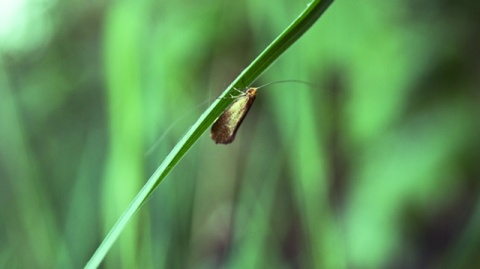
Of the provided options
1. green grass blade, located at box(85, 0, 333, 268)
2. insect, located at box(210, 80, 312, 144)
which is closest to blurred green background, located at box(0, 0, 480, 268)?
insect, located at box(210, 80, 312, 144)

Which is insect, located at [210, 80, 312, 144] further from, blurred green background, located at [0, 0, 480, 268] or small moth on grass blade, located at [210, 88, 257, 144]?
blurred green background, located at [0, 0, 480, 268]

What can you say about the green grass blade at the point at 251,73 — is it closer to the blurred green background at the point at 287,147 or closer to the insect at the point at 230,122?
the insect at the point at 230,122

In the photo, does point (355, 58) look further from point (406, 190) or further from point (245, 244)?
point (245, 244)

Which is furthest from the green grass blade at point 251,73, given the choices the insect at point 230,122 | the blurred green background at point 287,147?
the blurred green background at point 287,147

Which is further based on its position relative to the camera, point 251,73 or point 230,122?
point 230,122

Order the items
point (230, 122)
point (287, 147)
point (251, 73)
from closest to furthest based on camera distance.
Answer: point (251, 73) → point (230, 122) → point (287, 147)

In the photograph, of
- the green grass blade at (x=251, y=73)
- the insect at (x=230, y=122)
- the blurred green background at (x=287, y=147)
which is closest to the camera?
the green grass blade at (x=251, y=73)

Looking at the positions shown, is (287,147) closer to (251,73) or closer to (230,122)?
(230,122)

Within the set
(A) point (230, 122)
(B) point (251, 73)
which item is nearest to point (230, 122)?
(A) point (230, 122)
